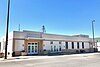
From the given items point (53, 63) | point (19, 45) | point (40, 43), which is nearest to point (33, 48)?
point (40, 43)

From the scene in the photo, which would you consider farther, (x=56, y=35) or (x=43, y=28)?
(x=43, y=28)

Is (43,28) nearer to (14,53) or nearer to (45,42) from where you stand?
(45,42)

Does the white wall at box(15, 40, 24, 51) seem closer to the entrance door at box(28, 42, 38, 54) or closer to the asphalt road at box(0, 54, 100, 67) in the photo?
the entrance door at box(28, 42, 38, 54)

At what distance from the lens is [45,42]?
114 ft

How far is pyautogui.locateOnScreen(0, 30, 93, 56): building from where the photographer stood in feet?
101

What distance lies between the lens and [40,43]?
34000mm

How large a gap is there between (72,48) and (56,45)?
5.25 meters

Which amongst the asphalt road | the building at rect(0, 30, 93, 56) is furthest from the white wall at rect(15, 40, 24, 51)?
the asphalt road

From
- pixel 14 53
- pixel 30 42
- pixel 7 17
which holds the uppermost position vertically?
pixel 7 17

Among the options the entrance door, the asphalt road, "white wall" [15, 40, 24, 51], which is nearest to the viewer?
the asphalt road

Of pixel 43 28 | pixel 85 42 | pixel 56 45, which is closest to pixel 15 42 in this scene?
pixel 56 45

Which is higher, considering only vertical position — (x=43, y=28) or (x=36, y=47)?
(x=43, y=28)

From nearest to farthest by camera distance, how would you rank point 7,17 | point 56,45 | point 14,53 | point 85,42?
point 7,17 < point 14,53 < point 56,45 < point 85,42

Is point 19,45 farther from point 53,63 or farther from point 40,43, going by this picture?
point 53,63
